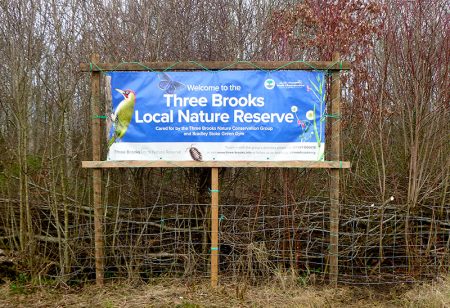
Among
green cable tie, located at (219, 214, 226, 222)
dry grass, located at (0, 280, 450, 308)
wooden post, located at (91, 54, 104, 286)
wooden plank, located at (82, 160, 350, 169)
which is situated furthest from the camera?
green cable tie, located at (219, 214, 226, 222)

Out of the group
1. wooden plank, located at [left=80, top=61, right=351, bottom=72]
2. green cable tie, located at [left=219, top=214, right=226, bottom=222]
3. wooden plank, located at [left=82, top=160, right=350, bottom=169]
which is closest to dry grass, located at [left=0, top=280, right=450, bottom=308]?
green cable tie, located at [left=219, top=214, right=226, bottom=222]

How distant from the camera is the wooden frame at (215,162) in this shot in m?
4.95

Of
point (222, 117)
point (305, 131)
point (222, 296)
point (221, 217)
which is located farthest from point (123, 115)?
point (222, 296)

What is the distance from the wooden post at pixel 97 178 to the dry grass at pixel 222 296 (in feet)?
0.93

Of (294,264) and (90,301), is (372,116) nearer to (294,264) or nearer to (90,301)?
(294,264)

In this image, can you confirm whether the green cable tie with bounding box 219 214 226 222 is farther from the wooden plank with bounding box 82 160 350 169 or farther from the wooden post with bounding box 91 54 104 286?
the wooden post with bounding box 91 54 104 286

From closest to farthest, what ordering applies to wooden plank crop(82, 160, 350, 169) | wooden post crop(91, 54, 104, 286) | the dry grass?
the dry grass < wooden plank crop(82, 160, 350, 169) < wooden post crop(91, 54, 104, 286)

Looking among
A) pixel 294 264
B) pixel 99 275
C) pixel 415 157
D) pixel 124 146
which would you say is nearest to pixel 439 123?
pixel 415 157

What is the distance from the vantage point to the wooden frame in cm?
495

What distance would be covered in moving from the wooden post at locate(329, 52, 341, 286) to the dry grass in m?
0.31

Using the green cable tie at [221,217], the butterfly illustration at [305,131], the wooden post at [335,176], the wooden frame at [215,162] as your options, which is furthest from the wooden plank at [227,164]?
the green cable tie at [221,217]

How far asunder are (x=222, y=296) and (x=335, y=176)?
182 centimetres

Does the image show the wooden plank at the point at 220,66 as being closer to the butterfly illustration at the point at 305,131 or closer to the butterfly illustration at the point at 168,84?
the butterfly illustration at the point at 168,84

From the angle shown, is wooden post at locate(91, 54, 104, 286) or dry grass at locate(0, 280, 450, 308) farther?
wooden post at locate(91, 54, 104, 286)
